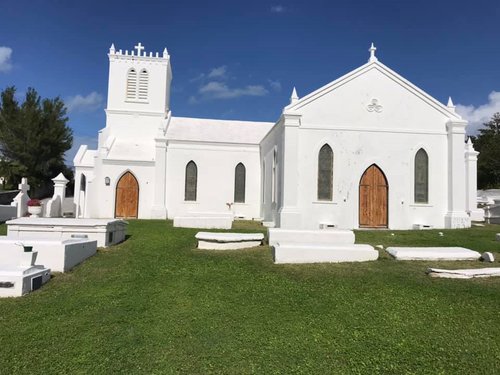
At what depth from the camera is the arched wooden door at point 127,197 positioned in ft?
79.5

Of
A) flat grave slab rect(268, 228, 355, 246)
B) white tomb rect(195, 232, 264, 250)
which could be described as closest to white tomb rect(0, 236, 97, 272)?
white tomb rect(195, 232, 264, 250)

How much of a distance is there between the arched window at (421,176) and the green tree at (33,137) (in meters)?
35.1

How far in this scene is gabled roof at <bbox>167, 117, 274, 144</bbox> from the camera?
84.9 ft

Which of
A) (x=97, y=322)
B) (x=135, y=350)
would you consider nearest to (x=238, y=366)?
(x=135, y=350)

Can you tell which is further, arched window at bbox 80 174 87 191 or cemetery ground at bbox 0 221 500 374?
arched window at bbox 80 174 87 191

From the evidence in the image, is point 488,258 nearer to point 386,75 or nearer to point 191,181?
point 386,75

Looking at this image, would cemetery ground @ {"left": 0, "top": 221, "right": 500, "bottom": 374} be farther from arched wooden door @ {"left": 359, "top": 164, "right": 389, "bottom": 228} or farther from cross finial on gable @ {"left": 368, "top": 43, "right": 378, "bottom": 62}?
cross finial on gable @ {"left": 368, "top": 43, "right": 378, "bottom": 62}

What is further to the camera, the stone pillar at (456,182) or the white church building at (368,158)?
the stone pillar at (456,182)

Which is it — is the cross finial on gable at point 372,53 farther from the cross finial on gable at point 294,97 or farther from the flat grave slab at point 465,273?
the flat grave slab at point 465,273

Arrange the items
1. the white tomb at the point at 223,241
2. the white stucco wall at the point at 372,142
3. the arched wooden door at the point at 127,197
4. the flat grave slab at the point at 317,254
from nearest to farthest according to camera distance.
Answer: the flat grave slab at the point at 317,254, the white tomb at the point at 223,241, the white stucco wall at the point at 372,142, the arched wooden door at the point at 127,197

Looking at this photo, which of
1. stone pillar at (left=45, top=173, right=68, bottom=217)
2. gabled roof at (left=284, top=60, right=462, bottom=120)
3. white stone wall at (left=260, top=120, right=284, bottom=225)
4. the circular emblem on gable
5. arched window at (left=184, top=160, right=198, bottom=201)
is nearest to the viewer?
gabled roof at (left=284, top=60, right=462, bottom=120)

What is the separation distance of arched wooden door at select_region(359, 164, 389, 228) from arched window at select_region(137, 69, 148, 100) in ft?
56.4

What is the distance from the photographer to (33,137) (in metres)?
40.4

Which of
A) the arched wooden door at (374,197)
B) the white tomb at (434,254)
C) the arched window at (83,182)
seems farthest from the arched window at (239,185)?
the white tomb at (434,254)
